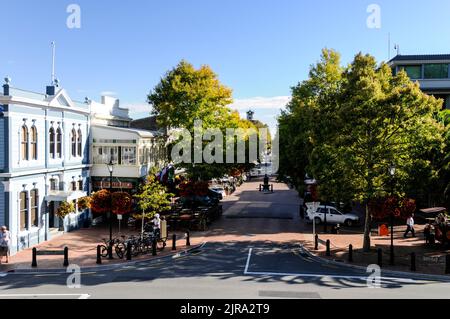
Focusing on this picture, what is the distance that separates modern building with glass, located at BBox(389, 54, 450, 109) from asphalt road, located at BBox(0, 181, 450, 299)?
31.6 m

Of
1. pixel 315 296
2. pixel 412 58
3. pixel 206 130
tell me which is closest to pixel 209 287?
pixel 315 296

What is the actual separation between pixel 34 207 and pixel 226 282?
14366 mm

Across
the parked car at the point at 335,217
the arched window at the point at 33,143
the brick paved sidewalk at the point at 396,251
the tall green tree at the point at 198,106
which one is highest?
the tall green tree at the point at 198,106

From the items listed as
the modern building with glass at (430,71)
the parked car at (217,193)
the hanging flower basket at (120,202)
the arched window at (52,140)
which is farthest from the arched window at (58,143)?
the modern building with glass at (430,71)

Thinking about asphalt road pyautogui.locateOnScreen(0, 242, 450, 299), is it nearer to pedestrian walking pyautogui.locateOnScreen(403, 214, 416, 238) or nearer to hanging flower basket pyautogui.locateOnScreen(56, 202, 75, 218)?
hanging flower basket pyautogui.locateOnScreen(56, 202, 75, 218)

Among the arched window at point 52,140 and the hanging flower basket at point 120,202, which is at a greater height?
the arched window at point 52,140

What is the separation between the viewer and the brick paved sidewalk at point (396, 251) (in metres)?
20.5

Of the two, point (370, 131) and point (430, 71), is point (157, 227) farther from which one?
point (430, 71)

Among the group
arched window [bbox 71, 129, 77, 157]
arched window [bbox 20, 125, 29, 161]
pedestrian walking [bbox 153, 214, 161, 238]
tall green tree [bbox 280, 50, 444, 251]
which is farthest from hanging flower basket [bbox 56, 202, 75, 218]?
tall green tree [bbox 280, 50, 444, 251]

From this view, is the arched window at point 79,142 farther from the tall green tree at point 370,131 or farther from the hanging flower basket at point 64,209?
the tall green tree at point 370,131

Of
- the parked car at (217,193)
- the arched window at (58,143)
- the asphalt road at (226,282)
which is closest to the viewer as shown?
the asphalt road at (226,282)

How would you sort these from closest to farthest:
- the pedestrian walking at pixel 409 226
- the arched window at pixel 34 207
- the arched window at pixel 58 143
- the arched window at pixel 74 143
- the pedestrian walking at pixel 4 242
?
the pedestrian walking at pixel 4 242
the arched window at pixel 34 207
the pedestrian walking at pixel 409 226
the arched window at pixel 58 143
the arched window at pixel 74 143

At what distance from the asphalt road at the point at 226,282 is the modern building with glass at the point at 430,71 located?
104ft

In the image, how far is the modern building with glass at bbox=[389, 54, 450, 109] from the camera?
4697 centimetres
